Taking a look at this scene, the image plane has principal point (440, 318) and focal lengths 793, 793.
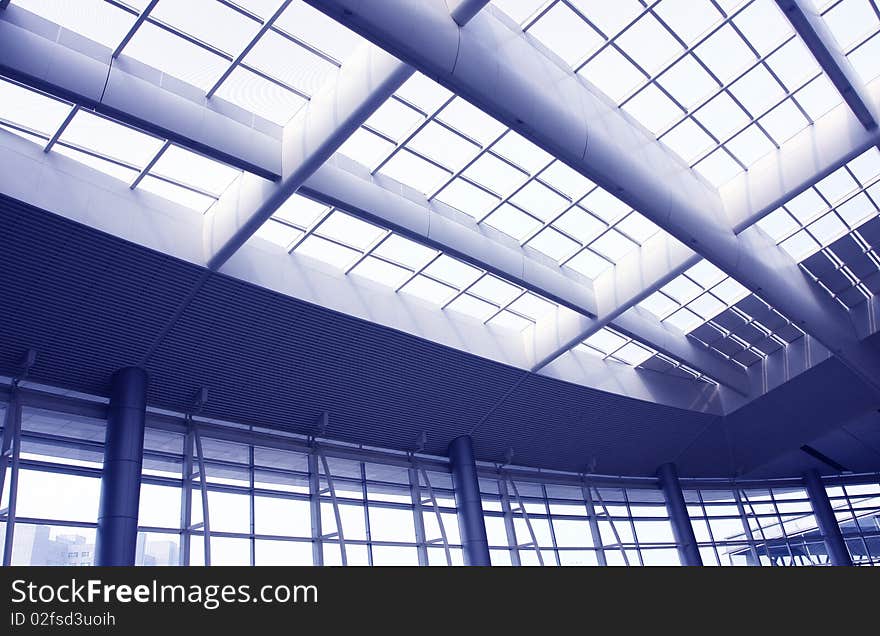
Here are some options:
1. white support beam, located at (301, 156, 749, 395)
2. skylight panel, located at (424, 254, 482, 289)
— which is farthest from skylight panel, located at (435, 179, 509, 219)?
skylight panel, located at (424, 254, 482, 289)

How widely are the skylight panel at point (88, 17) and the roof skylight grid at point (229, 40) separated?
15 millimetres

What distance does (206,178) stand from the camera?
1694cm

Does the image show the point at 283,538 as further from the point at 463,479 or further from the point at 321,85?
the point at 321,85

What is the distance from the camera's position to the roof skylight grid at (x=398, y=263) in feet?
61.0

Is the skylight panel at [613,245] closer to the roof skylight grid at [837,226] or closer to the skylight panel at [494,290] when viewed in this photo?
the skylight panel at [494,290]

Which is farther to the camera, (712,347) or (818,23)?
(712,347)

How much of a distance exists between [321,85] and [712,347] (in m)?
18.4

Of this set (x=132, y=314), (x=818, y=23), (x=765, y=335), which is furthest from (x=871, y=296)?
(x=132, y=314)

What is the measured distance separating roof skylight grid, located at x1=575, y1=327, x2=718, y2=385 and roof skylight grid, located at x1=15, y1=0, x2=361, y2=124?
44.3 feet

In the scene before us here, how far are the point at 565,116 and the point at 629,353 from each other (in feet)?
46.2

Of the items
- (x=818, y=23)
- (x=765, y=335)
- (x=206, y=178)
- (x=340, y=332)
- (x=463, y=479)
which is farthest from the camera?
(x=765, y=335)

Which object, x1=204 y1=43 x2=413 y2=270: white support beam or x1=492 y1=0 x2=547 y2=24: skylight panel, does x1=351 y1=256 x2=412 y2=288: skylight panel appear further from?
x1=492 y1=0 x2=547 y2=24: skylight panel
